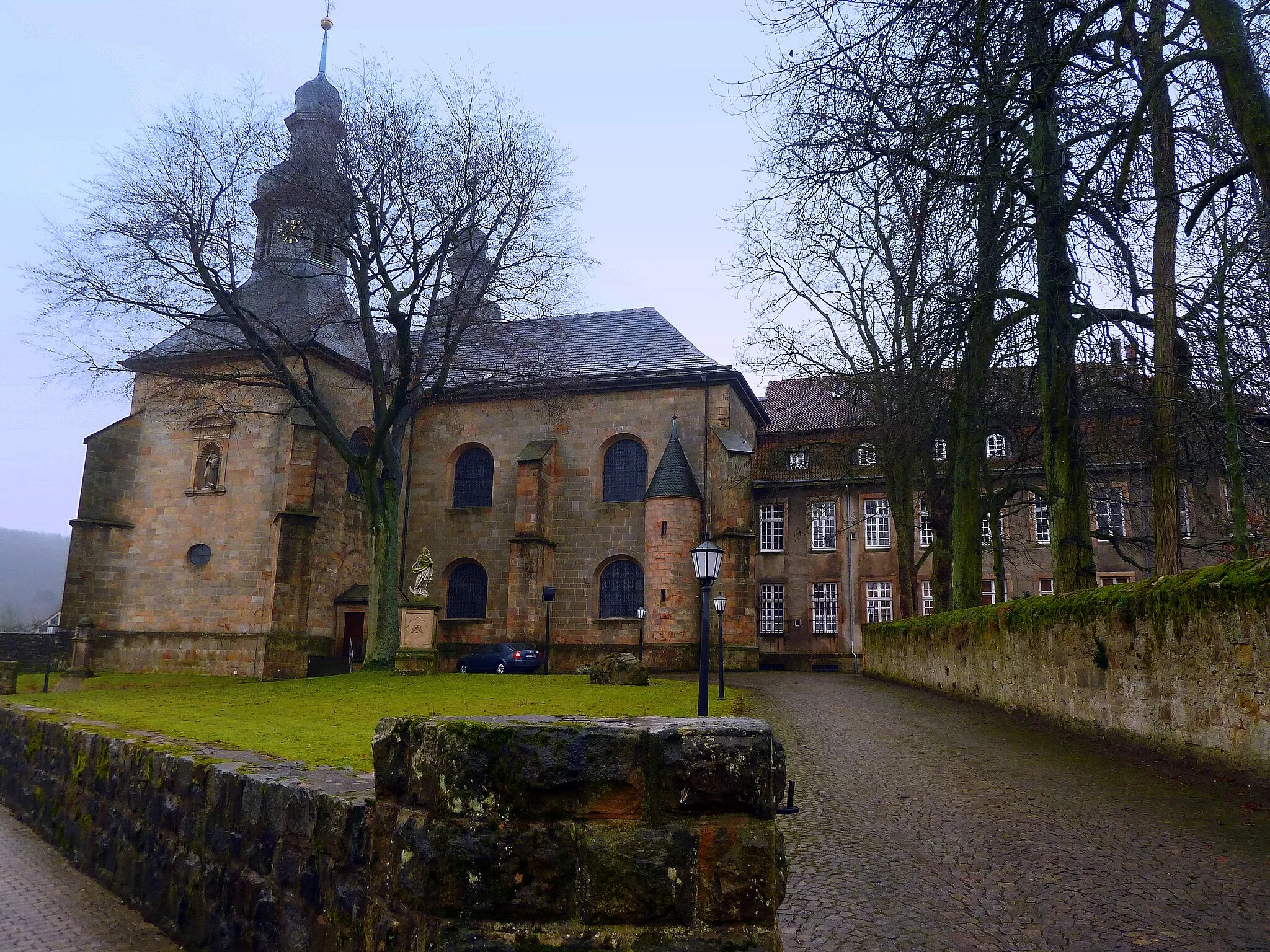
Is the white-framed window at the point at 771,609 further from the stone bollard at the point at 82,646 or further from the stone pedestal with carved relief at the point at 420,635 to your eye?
the stone bollard at the point at 82,646

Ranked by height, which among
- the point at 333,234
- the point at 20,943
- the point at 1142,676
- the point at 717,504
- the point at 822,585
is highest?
the point at 333,234

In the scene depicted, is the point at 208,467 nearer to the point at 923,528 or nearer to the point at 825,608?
the point at 825,608

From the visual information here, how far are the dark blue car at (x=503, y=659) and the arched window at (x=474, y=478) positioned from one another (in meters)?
6.23

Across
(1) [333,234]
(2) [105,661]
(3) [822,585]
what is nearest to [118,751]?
(1) [333,234]

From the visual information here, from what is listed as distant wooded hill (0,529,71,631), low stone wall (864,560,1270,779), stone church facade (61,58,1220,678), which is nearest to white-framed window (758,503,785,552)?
stone church facade (61,58,1220,678)

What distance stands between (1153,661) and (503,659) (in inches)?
827

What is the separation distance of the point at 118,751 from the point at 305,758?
134 cm

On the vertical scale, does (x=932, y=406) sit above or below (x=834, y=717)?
A: above

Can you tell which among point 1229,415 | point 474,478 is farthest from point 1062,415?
point 474,478

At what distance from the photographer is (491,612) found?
31.0 metres

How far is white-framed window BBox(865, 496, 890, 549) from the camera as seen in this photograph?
3384 cm

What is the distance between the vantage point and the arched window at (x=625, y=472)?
30953mm

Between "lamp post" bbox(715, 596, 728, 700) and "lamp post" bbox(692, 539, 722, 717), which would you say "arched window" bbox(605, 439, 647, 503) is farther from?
"lamp post" bbox(692, 539, 722, 717)

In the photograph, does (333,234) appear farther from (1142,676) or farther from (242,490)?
(1142,676)
